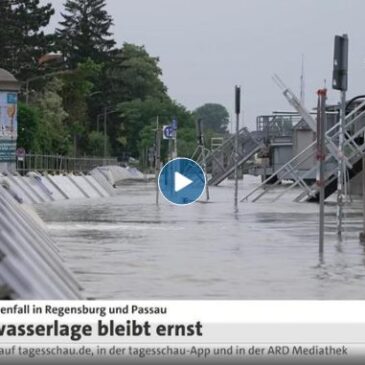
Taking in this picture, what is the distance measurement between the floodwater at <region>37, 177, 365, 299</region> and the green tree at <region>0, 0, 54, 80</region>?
7216cm

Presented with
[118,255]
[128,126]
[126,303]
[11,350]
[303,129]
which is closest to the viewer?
[11,350]

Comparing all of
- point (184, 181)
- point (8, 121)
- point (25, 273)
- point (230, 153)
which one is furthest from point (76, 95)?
point (25, 273)

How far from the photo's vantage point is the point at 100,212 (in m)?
32.4

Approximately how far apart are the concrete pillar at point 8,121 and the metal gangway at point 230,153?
17.1m

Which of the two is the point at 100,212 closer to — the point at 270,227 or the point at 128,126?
the point at 270,227

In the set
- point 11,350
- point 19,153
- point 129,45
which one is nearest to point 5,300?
point 11,350

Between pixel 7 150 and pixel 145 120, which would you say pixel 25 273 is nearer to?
pixel 7 150

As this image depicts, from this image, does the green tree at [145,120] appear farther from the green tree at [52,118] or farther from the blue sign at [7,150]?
the blue sign at [7,150]

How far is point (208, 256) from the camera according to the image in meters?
17.5

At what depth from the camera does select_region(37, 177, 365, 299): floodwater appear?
13.1 metres

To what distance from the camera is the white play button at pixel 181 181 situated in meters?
28.8

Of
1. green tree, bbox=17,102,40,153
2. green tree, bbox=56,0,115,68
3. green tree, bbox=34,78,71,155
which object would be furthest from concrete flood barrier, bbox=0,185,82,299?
green tree, bbox=56,0,115,68

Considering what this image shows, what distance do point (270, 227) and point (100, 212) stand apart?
8028 mm

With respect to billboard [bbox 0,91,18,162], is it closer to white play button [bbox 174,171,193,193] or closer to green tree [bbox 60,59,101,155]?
white play button [bbox 174,171,193,193]
